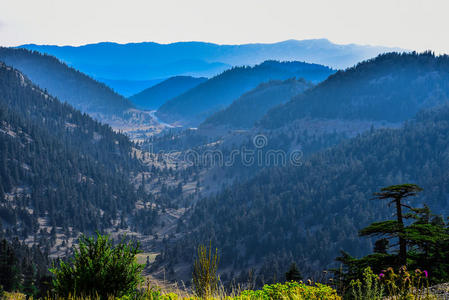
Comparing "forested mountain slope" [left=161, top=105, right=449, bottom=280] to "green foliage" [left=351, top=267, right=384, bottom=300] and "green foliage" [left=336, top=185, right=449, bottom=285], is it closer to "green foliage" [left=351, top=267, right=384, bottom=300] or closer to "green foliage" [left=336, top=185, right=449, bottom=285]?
"green foliage" [left=336, top=185, right=449, bottom=285]

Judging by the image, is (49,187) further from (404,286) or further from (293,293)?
(404,286)

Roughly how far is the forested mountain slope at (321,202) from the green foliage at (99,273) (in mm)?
91432

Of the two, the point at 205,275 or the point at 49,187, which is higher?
the point at 205,275

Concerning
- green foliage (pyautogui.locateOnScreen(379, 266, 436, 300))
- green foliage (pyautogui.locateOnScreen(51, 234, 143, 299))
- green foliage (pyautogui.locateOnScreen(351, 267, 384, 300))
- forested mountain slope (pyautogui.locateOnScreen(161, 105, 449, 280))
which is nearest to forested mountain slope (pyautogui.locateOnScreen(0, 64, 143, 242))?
forested mountain slope (pyautogui.locateOnScreen(161, 105, 449, 280))

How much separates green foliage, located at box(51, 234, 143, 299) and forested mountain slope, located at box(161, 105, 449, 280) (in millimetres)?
91432

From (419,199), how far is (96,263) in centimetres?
13912

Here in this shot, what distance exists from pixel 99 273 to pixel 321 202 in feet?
447

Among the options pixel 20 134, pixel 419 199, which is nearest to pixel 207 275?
pixel 419 199

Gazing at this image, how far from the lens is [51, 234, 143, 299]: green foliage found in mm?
13672

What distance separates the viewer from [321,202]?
142250 mm

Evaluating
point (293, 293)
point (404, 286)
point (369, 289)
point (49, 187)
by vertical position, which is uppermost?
point (404, 286)

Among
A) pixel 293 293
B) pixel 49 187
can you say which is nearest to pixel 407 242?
pixel 293 293

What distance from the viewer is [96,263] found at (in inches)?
545

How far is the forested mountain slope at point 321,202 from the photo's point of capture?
121 m
